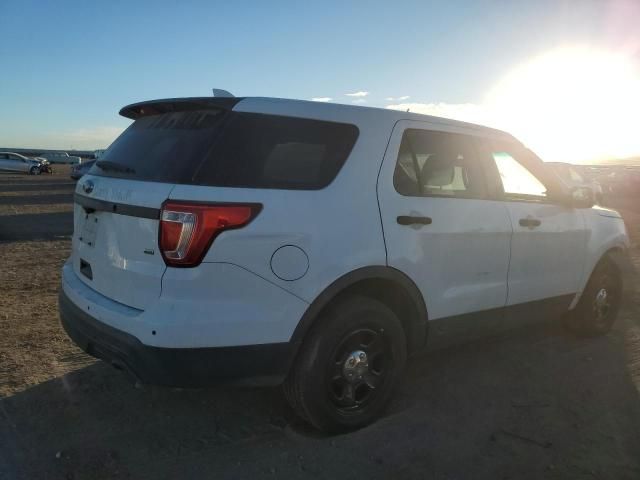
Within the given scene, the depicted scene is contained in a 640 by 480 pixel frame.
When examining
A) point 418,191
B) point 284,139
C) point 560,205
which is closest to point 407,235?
point 418,191

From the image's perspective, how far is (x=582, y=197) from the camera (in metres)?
4.49

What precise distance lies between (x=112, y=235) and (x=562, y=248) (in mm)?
3448

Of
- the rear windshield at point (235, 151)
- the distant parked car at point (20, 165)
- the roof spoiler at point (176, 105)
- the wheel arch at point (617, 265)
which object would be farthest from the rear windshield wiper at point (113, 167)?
the distant parked car at point (20, 165)

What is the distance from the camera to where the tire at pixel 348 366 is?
2973 millimetres

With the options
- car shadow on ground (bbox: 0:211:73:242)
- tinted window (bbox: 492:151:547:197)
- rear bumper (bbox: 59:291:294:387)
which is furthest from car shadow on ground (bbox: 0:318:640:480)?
car shadow on ground (bbox: 0:211:73:242)

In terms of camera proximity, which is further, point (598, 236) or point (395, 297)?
point (598, 236)

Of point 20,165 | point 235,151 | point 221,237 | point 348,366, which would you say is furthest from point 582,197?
point 20,165

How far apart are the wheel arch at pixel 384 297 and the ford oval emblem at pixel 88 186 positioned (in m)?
1.51

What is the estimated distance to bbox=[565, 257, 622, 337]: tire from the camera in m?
4.89

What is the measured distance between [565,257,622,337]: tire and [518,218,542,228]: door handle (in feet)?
3.90

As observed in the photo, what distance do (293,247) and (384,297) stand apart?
89cm

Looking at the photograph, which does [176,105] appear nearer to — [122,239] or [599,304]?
[122,239]

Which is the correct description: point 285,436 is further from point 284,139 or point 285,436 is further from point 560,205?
point 560,205

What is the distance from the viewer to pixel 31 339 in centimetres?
454
